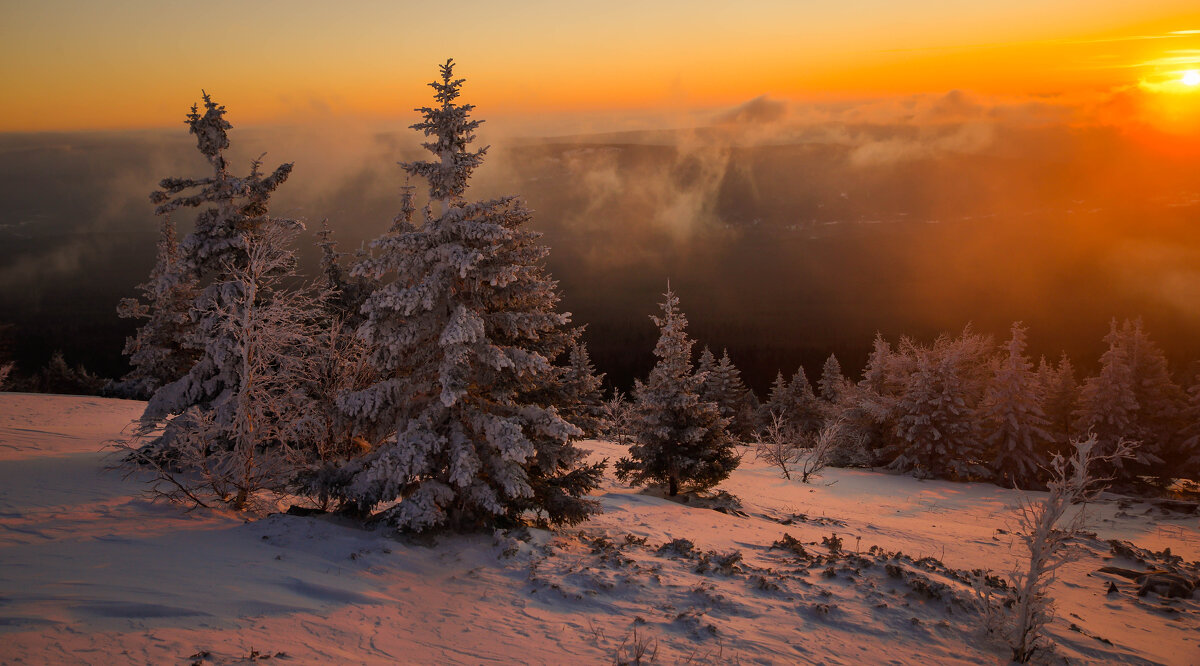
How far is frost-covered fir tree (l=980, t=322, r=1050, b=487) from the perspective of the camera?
3269 cm

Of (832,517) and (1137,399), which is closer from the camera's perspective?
(832,517)

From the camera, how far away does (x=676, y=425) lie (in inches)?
824

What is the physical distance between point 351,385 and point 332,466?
4.74 m

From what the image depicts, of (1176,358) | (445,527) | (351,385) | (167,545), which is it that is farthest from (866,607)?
(1176,358)

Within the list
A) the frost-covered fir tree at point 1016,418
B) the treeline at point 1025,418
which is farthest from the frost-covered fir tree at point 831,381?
the frost-covered fir tree at point 1016,418

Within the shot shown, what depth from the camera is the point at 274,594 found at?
8641 millimetres

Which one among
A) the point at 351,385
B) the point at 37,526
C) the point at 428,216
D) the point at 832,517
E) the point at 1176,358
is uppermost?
the point at 428,216

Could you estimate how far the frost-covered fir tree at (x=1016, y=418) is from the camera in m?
32.7

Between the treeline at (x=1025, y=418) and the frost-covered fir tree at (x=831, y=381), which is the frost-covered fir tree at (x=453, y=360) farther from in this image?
the frost-covered fir tree at (x=831, y=381)

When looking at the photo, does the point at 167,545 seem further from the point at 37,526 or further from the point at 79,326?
the point at 79,326

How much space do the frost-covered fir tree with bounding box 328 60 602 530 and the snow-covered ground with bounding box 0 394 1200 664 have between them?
1.15m

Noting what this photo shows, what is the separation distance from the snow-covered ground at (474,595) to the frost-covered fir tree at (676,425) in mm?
4834

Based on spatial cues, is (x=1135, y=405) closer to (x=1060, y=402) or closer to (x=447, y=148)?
(x=1060, y=402)

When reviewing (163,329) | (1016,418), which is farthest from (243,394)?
(1016,418)
